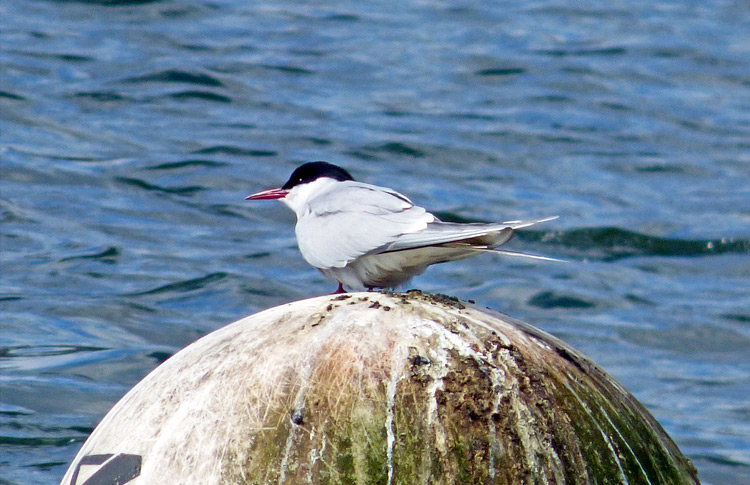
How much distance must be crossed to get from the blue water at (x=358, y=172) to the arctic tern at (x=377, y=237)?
3.03 metres

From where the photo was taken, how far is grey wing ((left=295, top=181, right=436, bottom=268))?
538cm

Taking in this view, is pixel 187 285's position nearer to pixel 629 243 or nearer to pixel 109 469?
pixel 629 243

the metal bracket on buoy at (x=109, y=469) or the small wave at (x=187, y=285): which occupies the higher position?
the metal bracket on buoy at (x=109, y=469)

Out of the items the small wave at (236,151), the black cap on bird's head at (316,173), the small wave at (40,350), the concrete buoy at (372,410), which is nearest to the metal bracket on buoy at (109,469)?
the concrete buoy at (372,410)

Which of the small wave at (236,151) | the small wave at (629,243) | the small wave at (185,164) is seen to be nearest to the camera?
the small wave at (629,243)

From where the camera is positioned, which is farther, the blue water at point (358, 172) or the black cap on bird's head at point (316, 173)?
the blue water at point (358, 172)

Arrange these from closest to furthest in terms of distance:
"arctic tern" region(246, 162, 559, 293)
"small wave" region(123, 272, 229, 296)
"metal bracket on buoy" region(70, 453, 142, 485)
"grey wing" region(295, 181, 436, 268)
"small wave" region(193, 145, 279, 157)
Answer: "metal bracket on buoy" region(70, 453, 142, 485)
"arctic tern" region(246, 162, 559, 293)
"grey wing" region(295, 181, 436, 268)
"small wave" region(123, 272, 229, 296)
"small wave" region(193, 145, 279, 157)

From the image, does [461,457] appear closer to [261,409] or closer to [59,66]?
[261,409]

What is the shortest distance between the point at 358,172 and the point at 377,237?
9678 millimetres

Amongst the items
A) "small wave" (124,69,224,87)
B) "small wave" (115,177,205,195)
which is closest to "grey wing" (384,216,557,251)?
"small wave" (115,177,205,195)

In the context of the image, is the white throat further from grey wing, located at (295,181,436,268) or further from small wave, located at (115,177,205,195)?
small wave, located at (115,177,205,195)

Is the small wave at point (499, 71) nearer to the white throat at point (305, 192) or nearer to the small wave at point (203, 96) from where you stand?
the small wave at point (203, 96)

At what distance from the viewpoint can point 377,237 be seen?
5398 millimetres

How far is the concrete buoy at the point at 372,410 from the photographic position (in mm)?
4188
